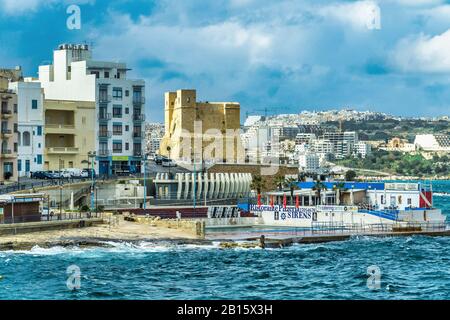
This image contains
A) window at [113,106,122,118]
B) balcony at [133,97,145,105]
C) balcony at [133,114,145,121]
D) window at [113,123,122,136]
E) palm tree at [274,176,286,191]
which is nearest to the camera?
palm tree at [274,176,286,191]

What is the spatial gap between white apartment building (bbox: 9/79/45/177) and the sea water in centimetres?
3389

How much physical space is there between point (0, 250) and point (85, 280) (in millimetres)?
12732

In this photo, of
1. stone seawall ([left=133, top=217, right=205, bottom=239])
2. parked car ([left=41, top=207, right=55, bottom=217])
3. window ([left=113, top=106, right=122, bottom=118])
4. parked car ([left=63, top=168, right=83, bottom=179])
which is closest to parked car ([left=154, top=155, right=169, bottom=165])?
window ([left=113, top=106, right=122, bottom=118])

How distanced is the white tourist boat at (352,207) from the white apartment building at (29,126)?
22246mm

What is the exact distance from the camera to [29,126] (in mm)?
102812

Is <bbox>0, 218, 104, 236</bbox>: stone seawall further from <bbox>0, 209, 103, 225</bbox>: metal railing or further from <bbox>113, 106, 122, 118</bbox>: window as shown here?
<bbox>113, 106, 122, 118</bbox>: window

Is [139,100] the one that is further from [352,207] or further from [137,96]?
[352,207]

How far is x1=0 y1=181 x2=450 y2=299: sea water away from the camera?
53781 millimetres

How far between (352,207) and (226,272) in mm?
32935

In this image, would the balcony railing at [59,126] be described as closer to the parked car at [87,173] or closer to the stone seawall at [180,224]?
the parked car at [87,173]

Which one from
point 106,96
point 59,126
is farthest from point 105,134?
point 59,126

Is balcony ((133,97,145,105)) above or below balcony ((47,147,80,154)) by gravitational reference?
above

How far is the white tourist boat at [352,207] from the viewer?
9038 centimetres

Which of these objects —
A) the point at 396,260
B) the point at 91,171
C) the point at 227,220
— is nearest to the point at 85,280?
the point at 396,260
